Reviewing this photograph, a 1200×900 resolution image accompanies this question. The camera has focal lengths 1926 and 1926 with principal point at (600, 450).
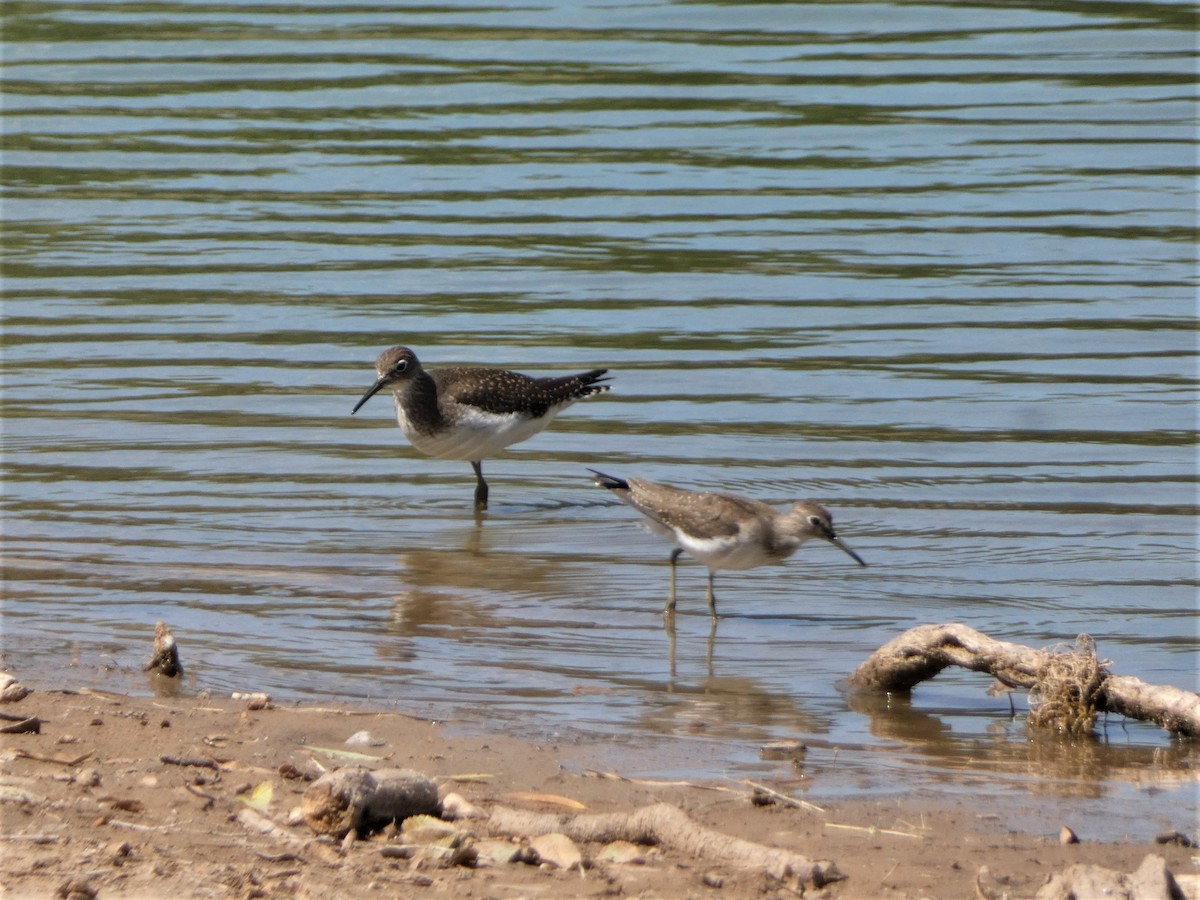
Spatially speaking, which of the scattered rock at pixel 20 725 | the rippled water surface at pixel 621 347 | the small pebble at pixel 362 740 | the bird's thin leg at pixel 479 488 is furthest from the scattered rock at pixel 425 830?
the bird's thin leg at pixel 479 488

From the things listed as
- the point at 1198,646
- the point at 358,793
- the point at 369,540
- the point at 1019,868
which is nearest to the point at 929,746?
the point at 1019,868

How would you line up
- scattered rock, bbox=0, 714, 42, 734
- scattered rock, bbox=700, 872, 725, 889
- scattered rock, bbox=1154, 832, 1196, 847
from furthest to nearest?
scattered rock, bbox=0, 714, 42, 734 → scattered rock, bbox=1154, 832, 1196, 847 → scattered rock, bbox=700, 872, 725, 889

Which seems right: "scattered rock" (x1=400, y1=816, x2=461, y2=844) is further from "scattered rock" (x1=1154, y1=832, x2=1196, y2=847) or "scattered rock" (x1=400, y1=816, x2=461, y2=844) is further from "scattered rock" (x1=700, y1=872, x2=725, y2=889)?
"scattered rock" (x1=1154, y1=832, x2=1196, y2=847)

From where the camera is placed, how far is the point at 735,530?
8305mm

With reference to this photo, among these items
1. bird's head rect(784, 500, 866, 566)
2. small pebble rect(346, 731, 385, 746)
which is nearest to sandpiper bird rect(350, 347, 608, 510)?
bird's head rect(784, 500, 866, 566)

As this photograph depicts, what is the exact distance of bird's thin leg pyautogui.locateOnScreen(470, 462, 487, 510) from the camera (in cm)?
1034

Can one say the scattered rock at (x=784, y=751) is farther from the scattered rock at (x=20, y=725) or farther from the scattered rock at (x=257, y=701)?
the scattered rock at (x=20, y=725)

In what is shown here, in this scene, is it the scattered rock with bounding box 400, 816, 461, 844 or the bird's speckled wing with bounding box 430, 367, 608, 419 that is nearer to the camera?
the scattered rock with bounding box 400, 816, 461, 844

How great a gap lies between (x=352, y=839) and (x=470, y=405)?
5582mm

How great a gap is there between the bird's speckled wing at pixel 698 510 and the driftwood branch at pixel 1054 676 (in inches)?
55.2

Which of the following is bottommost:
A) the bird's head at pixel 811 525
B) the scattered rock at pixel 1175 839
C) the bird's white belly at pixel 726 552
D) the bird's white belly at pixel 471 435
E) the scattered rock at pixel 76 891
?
the scattered rock at pixel 1175 839

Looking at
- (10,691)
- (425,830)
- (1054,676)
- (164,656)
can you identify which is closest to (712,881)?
(425,830)

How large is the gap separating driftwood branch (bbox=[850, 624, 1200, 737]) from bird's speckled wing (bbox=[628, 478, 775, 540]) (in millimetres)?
1403

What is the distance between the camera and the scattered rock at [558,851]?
200 inches
